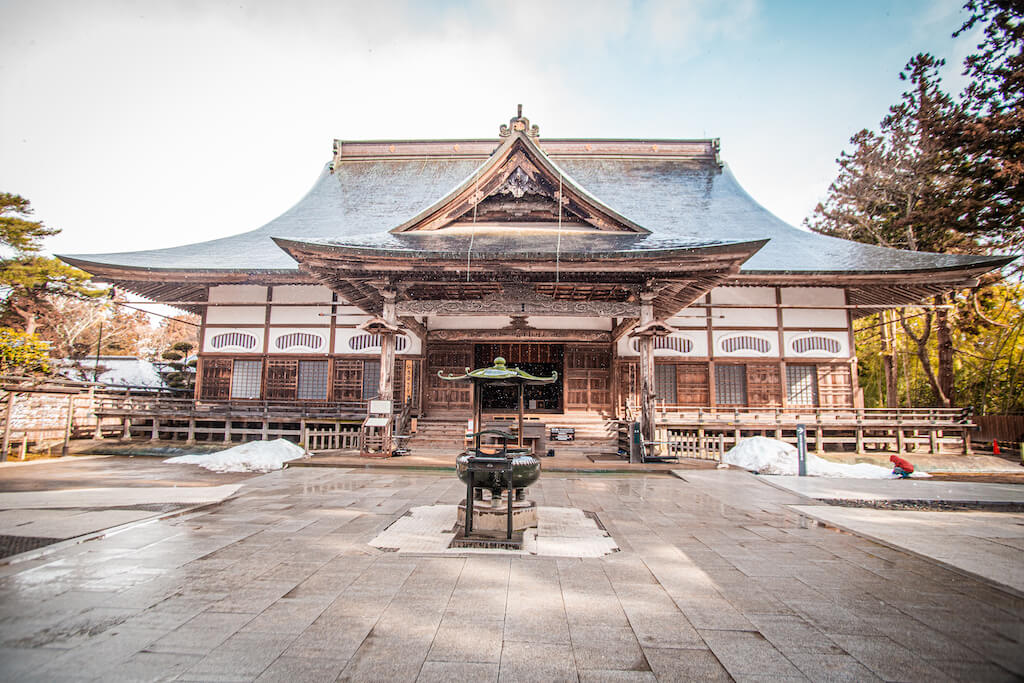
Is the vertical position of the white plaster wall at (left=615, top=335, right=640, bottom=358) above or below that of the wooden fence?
above

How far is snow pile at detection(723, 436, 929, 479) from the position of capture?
10703 mm

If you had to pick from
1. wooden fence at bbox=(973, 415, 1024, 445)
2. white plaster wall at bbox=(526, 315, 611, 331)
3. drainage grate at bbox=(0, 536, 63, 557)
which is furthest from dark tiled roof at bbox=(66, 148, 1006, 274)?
drainage grate at bbox=(0, 536, 63, 557)

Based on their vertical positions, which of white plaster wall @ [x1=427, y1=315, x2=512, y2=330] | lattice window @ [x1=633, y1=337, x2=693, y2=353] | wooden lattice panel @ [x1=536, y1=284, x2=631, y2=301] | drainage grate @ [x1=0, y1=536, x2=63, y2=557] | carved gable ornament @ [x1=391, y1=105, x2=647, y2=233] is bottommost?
drainage grate @ [x1=0, y1=536, x2=63, y2=557]

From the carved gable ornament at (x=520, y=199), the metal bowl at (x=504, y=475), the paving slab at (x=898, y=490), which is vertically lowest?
the paving slab at (x=898, y=490)

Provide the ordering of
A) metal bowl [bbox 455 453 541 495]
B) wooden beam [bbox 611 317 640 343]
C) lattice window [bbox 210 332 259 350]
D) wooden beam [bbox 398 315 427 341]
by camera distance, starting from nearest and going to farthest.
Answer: metal bowl [bbox 455 453 541 495], wooden beam [bbox 611 317 640 343], wooden beam [bbox 398 315 427 341], lattice window [bbox 210 332 259 350]

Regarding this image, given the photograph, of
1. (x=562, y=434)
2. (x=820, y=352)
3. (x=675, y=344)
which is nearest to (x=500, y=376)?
(x=562, y=434)

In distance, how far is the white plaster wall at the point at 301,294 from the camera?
16.3 meters

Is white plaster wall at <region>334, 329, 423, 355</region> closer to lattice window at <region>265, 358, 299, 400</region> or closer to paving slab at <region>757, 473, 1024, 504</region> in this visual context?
lattice window at <region>265, 358, 299, 400</region>

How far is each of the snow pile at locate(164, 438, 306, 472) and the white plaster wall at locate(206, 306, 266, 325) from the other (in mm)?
5709

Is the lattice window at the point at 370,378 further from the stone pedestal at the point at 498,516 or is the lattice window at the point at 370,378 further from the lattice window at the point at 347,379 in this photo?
the stone pedestal at the point at 498,516

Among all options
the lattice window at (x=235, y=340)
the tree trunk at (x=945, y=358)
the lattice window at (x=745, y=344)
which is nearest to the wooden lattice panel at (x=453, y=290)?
the lattice window at (x=235, y=340)

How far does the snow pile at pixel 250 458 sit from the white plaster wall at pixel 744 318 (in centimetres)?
1350

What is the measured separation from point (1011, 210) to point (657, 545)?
1874 cm

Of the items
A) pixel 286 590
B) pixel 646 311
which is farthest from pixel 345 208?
pixel 286 590
